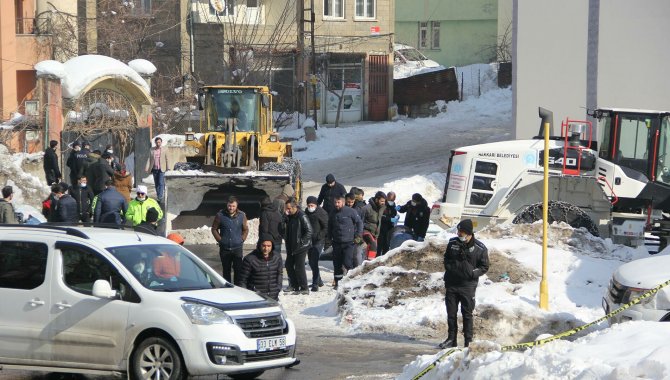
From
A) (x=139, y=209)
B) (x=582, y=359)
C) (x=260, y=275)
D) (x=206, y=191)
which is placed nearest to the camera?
(x=582, y=359)

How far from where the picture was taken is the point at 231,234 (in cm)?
1678

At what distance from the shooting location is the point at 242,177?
78.6 ft

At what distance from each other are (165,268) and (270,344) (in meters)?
1.31

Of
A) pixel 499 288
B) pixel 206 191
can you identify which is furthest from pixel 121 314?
pixel 206 191

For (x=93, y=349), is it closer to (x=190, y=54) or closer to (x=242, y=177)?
(x=242, y=177)

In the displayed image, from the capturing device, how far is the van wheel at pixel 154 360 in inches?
421

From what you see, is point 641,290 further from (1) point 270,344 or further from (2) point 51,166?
(2) point 51,166

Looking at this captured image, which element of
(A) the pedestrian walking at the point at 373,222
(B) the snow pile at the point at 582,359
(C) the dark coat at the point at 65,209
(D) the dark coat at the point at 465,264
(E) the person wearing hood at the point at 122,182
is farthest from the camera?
(E) the person wearing hood at the point at 122,182

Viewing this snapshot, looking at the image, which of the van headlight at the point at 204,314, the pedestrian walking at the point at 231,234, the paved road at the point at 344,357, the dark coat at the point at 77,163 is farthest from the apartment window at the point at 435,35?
the van headlight at the point at 204,314

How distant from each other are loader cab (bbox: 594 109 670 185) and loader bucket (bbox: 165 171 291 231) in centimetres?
661

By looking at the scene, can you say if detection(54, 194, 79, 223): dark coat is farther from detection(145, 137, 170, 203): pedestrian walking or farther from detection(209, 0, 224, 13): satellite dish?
detection(209, 0, 224, 13): satellite dish

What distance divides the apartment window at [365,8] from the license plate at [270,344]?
4037 cm

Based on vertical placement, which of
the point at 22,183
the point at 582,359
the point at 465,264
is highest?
the point at 582,359

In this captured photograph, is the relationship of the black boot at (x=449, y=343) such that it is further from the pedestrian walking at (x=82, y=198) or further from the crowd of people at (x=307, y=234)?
the pedestrian walking at (x=82, y=198)
